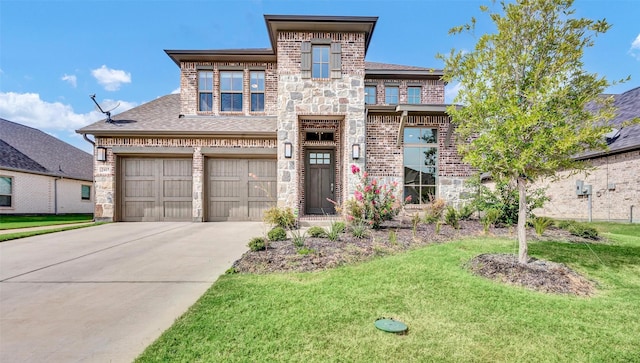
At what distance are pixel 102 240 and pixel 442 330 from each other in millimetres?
7435

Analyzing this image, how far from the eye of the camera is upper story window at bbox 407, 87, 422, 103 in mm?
13477

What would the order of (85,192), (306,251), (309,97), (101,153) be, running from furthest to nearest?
1. (85,192)
2. (101,153)
3. (309,97)
4. (306,251)

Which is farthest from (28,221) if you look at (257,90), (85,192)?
(257,90)

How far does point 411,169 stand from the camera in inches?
382

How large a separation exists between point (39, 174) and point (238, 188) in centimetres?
1252

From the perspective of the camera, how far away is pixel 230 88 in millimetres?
10992

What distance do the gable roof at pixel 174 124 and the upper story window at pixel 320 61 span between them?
2353 millimetres

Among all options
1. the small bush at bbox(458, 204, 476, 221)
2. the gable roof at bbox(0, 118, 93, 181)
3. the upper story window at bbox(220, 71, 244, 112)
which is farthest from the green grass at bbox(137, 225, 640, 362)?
the gable roof at bbox(0, 118, 93, 181)

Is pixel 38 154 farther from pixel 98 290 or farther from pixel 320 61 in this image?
pixel 98 290

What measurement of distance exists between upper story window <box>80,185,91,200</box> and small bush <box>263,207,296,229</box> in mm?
16548

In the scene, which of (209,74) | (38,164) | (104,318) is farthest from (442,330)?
(38,164)

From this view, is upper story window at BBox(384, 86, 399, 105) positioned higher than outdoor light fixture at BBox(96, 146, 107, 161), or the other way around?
upper story window at BBox(384, 86, 399, 105)

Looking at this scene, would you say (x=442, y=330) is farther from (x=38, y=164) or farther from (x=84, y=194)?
(x=84, y=194)

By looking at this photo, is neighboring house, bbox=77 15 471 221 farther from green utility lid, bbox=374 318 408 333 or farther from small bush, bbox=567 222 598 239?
green utility lid, bbox=374 318 408 333
